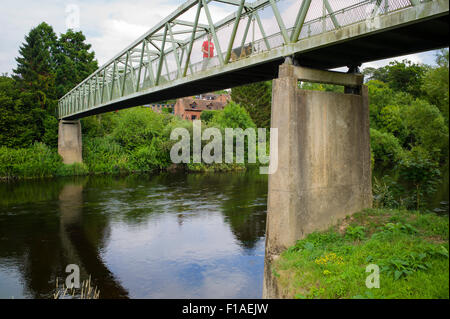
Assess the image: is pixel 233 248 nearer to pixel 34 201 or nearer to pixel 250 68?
pixel 250 68

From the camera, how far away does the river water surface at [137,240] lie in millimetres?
11488

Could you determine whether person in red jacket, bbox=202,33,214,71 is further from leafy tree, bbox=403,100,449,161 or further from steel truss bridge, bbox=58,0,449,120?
leafy tree, bbox=403,100,449,161

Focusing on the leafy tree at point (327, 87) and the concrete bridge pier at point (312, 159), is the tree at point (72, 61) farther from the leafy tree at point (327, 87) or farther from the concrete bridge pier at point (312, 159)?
the concrete bridge pier at point (312, 159)

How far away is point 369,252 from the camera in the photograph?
7.57 m

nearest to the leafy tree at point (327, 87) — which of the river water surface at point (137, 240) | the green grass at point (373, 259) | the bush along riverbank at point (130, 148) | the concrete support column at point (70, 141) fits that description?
the bush along riverbank at point (130, 148)

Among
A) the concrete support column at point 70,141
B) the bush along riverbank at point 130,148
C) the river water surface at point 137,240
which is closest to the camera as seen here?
the river water surface at point 137,240

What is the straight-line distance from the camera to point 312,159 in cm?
944

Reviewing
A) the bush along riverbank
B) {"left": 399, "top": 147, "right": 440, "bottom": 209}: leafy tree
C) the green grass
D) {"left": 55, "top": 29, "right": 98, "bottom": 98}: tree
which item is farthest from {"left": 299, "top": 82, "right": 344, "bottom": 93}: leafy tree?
the green grass

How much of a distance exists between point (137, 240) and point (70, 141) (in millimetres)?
28516

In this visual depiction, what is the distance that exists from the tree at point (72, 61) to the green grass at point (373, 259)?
1772 inches

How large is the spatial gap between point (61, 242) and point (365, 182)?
43.0ft

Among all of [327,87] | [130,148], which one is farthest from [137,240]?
[327,87]

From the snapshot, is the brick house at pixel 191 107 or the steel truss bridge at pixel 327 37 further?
the brick house at pixel 191 107

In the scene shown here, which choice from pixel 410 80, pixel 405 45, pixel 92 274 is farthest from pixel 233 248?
pixel 410 80
